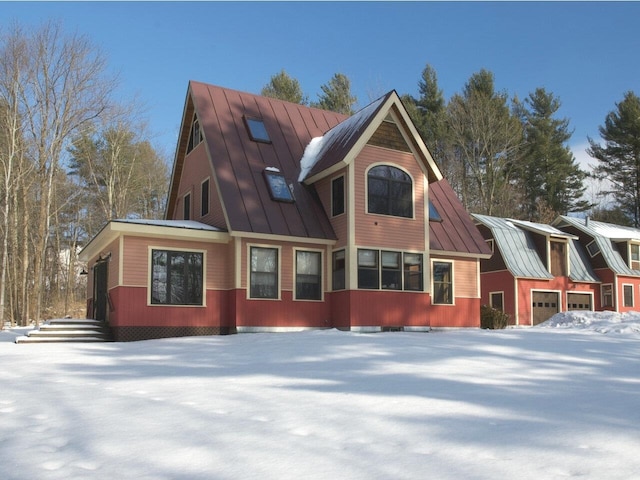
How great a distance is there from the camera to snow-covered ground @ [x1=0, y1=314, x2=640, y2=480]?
4555mm

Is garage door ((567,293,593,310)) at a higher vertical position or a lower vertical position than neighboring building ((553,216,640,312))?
lower

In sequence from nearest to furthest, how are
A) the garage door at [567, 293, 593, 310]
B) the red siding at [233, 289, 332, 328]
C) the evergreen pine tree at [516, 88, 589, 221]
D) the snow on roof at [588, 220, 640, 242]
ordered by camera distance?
the red siding at [233, 289, 332, 328] < the garage door at [567, 293, 593, 310] < the snow on roof at [588, 220, 640, 242] < the evergreen pine tree at [516, 88, 589, 221]

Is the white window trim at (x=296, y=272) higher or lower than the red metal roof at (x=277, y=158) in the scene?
lower

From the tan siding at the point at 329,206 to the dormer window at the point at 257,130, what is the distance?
2.37 m

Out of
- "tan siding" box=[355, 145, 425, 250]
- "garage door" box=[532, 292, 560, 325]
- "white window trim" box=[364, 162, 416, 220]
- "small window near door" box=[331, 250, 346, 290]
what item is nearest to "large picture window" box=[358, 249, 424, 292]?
"tan siding" box=[355, 145, 425, 250]

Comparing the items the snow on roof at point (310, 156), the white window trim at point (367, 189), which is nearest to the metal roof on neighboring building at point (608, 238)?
the white window trim at point (367, 189)

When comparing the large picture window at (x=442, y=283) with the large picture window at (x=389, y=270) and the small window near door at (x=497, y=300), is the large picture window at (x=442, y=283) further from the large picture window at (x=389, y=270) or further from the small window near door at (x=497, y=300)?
the small window near door at (x=497, y=300)

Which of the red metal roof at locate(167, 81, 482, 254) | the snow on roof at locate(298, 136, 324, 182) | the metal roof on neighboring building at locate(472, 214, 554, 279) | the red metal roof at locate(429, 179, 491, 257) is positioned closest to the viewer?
the red metal roof at locate(167, 81, 482, 254)

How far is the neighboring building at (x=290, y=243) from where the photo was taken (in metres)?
16.7

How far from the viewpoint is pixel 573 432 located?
541cm

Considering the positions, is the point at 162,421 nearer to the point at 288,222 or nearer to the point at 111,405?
the point at 111,405

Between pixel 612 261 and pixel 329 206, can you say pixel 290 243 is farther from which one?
pixel 612 261

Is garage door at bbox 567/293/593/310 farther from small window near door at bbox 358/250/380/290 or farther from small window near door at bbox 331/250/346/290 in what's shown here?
small window near door at bbox 331/250/346/290

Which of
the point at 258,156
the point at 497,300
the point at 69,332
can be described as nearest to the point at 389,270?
the point at 258,156
